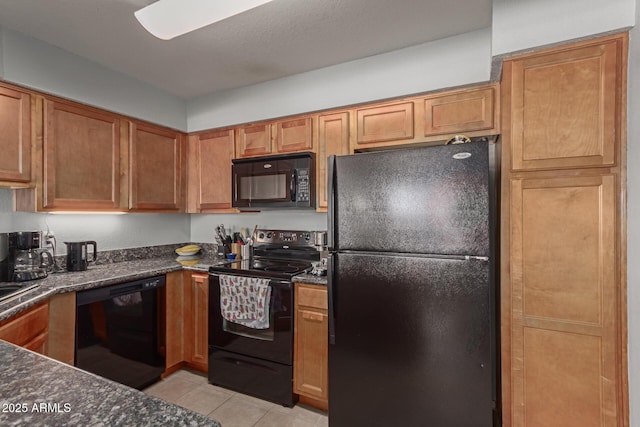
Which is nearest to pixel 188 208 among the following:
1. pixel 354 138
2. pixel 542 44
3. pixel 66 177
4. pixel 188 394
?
pixel 66 177

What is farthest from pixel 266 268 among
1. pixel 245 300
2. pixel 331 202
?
pixel 331 202

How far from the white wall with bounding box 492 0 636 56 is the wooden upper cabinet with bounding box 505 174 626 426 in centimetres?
67

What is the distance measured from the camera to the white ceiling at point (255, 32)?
5.59ft

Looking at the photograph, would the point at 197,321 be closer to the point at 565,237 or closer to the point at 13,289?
the point at 13,289

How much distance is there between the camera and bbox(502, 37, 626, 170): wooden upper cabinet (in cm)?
142

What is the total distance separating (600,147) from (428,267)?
3.05 ft

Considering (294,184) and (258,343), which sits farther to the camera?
(294,184)

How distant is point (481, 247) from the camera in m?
1.50

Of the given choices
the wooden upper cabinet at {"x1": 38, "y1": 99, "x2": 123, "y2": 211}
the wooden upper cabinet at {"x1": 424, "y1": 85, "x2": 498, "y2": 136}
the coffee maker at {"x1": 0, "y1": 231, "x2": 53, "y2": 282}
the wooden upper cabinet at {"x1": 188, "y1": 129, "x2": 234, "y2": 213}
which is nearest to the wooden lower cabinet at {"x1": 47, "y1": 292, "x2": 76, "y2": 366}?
the coffee maker at {"x1": 0, "y1": 231, "x2": 53, "y2": 282}

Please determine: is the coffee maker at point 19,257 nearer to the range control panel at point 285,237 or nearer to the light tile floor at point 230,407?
the light tile floor at point 230,407

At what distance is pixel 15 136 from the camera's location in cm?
194

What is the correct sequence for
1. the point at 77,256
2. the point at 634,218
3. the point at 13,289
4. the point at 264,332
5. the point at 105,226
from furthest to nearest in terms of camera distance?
the point at 105,226
the point at 77,256
the point at 264,332
the point at 13,289
the point at 634,218

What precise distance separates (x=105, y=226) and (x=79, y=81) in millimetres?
1147

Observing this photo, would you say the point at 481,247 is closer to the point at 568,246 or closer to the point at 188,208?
the point at 568,246
